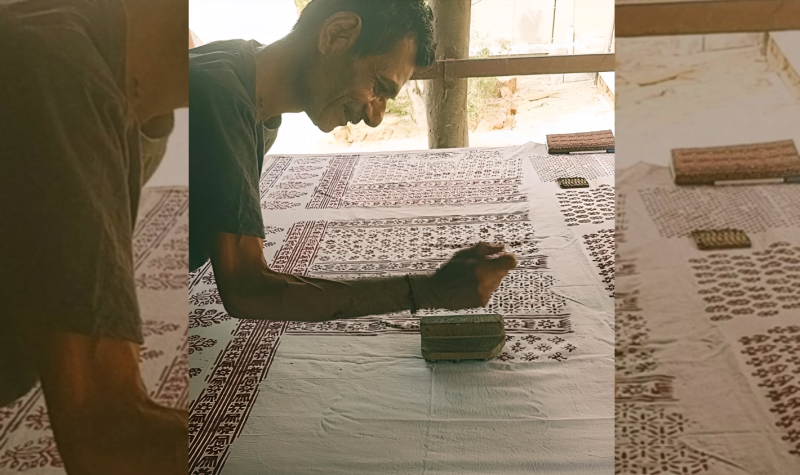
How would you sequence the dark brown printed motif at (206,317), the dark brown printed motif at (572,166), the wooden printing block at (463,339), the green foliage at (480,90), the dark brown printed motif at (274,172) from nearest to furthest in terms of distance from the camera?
1. the wooden printing block at (463,339)
2. the dark brown printed motif at (206,317)
3. the dark brown printed motif at (572,166)
4. the dark brown printed motif at (274,172)
5. the green foliage at (480,90)

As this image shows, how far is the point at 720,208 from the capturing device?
812mm

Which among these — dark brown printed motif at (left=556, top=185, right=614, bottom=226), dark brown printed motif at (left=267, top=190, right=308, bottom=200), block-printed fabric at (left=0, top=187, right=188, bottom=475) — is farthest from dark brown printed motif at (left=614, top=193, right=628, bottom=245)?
dark brown printed motif at (left=267, top=190, right=308, bottom=200)

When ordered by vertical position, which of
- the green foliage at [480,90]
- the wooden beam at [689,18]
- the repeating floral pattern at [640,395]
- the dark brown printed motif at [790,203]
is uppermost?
the wooden beam at [689,18]

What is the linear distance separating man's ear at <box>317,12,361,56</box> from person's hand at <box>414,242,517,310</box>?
0.47m

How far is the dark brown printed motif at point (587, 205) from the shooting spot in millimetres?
2537

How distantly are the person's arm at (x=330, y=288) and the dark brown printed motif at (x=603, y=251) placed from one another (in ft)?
2.17

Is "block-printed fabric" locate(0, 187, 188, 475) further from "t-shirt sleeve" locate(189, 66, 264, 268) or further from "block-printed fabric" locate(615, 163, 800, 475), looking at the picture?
"block-printed fabric" locate(615, 163, 800, 475)

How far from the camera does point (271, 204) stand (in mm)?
2906

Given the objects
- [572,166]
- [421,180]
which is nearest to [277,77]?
[421,180]

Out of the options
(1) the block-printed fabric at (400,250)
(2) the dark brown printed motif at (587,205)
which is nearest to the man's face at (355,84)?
(1) the block-printed fabric at (400,250)

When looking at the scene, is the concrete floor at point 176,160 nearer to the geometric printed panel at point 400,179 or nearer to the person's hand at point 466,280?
the person's hand at point 466,280

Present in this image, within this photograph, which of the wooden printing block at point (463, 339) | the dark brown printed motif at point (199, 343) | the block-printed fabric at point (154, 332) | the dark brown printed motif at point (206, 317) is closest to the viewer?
the block-printed fabric at point (154, 332)

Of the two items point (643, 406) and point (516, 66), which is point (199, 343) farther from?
point (516, 66)

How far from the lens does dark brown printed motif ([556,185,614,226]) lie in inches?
99.9
